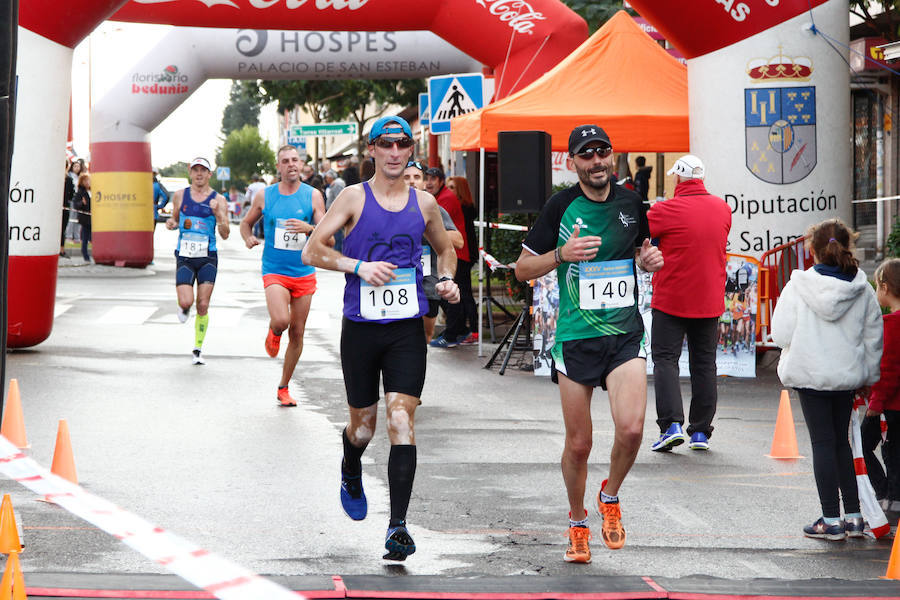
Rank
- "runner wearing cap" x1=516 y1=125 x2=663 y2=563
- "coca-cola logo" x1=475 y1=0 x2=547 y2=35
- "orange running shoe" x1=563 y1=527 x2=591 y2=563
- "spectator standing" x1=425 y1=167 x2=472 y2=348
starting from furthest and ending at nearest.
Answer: "coca-cola logo" x1=475 y1=0 x2=547 y2=35 → "spectator standing" x1=425 y1=167 x2=472 y2=348 → "runner wearing cap" x1=516 y1=125 x2=663 y2=563 → "orange running shoe" x1=563 y1=527 x2=591 y2=563

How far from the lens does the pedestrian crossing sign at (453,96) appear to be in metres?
18.2

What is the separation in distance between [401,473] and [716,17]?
8.74 metres

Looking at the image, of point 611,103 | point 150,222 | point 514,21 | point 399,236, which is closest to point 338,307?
point 514,21

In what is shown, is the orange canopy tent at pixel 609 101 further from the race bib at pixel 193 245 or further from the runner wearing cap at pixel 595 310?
the runner wearing cap at pixel 595 310

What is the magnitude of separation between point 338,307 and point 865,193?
11677 millimetres

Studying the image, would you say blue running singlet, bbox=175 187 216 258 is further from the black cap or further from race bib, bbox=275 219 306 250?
the black cap

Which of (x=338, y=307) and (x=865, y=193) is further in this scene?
(x=865, y=193)

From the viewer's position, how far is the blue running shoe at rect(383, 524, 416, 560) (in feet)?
18.7

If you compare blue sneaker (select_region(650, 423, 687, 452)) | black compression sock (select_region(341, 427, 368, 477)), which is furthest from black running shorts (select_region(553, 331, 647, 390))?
blue sneaker (select_region(650, 423, 687, 452))

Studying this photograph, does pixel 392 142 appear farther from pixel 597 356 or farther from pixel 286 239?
pixel 286 239

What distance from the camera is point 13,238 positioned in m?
12.9

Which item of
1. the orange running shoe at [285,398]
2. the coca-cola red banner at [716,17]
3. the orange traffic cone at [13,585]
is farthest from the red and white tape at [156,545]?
the coca-cola red banner at [716,17]

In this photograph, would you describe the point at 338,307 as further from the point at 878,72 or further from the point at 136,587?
the point at 136,587

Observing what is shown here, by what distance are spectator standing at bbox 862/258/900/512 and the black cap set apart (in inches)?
62.8
